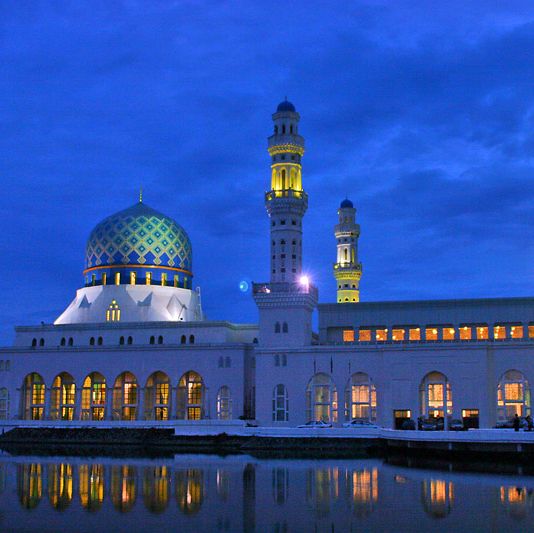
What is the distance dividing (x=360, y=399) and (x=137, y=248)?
25494 millimetres

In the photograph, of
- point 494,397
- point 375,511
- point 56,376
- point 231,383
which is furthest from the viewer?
point 56,376

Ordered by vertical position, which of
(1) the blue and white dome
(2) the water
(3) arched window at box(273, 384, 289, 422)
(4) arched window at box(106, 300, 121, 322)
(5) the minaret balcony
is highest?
(5) the minaret balcony

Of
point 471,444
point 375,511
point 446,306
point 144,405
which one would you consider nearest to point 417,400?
point 446,306

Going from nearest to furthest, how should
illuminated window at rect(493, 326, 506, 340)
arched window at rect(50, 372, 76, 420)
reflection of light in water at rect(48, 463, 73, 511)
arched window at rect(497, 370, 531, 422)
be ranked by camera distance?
1. reflection of light in water at rect(48, 463, 73, 511)
2. arched window at rect(497, 370, 531, 422)
3. illuminated window at rect(493, 326, 506, 340)
4. arched window at rect(50, 372, 76, 420)

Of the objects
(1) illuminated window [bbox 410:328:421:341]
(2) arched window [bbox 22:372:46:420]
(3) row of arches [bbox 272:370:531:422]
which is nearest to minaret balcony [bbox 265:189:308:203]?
(1) illuminated window [bbox 410:328:421:341]

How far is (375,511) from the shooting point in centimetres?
3086

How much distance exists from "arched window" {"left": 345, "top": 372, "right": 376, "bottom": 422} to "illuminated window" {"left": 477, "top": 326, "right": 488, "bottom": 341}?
1000 centimetres

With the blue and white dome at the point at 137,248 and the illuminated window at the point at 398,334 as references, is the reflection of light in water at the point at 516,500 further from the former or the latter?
the blue and white dome at the point at 137,248

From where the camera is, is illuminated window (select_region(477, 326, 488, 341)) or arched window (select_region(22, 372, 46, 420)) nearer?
illuminated window (select_region(477, 326, 488, 341))

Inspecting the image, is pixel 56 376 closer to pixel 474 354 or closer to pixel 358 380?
pixel 358 380

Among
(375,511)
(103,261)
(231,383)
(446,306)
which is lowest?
(375,511)

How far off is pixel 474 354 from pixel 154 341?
2683 cm

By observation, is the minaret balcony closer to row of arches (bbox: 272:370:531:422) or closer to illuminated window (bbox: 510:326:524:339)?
row of arches (bbox: 272:370:531:422)

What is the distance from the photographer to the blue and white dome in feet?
268
